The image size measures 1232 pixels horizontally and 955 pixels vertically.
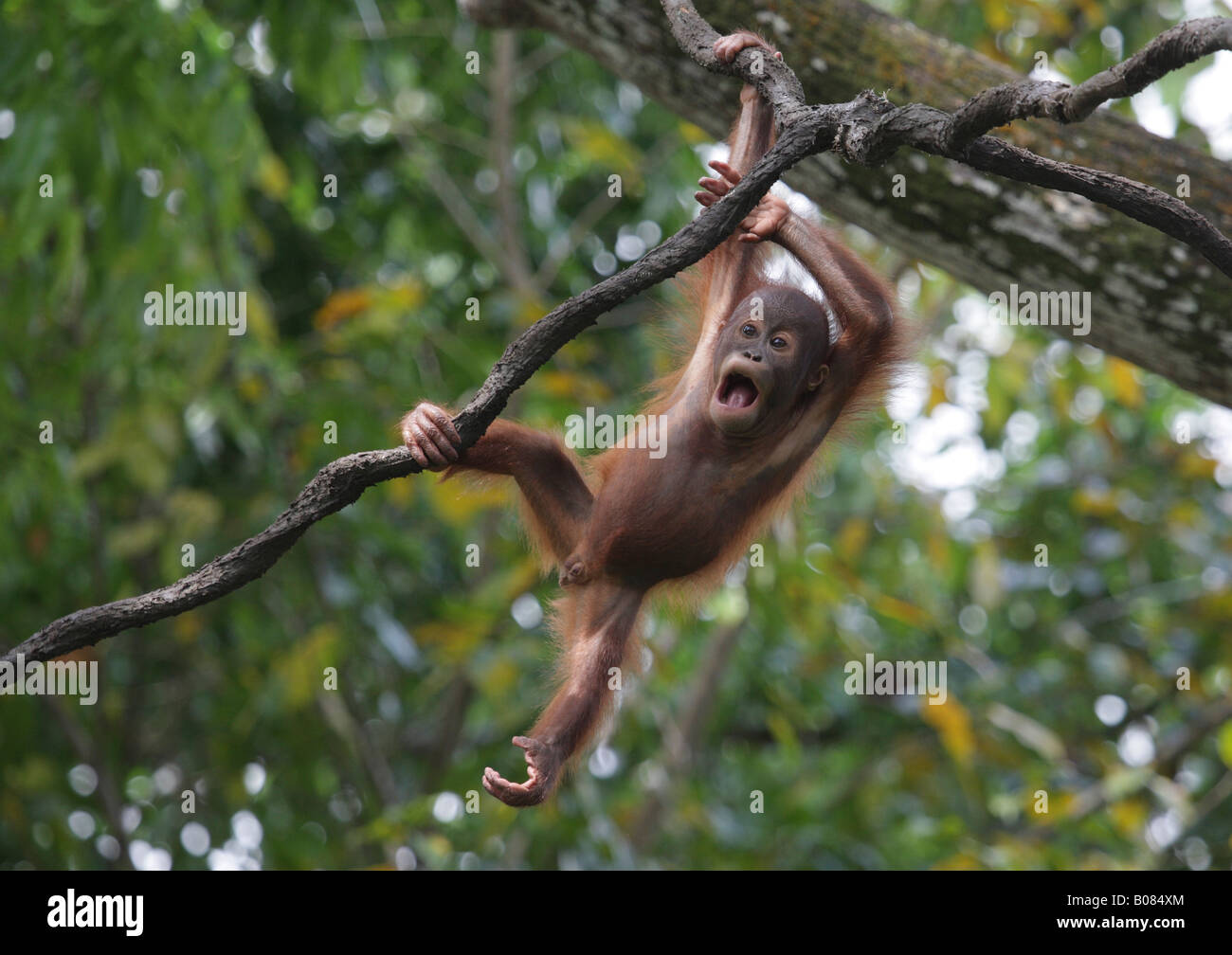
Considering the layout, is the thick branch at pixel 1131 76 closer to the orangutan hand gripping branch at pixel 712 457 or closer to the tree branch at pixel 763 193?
the tree branch at pixel 763 193

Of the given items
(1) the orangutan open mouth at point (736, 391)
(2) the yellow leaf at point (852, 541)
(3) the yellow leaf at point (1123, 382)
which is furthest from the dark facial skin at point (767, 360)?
(2) the yellow leaf at point (852, 541)

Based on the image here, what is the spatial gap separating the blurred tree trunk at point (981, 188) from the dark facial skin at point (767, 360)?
36cm

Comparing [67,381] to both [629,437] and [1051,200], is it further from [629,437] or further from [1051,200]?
[1051,200]

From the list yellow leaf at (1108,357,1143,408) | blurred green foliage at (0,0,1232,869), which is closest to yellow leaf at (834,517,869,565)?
blurred green foliage at (0,0,1232,869)

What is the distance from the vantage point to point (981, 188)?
130 inches

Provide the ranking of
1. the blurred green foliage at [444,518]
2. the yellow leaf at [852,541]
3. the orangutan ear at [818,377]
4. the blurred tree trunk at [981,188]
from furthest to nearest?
the yellow leaf at [852,541], the blurred green foliage at [444,518], the orangutan ear at [818,377], the blurred tree trunk at [981,188]

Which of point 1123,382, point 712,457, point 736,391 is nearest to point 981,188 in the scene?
point 736,391

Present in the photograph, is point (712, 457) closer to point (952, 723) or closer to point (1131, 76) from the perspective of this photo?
point (1131, 76)

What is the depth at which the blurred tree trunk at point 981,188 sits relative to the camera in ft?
10.6

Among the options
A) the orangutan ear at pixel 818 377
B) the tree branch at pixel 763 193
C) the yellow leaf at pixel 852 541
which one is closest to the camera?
the tree branch at pixel 763 193

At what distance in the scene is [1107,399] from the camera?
301 inches

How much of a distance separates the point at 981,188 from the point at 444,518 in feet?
13.7

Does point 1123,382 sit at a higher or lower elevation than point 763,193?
higher

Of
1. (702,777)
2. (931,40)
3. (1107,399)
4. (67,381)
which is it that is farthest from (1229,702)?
(67,381)
